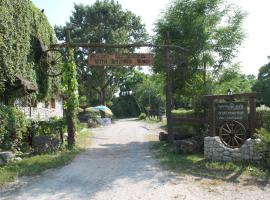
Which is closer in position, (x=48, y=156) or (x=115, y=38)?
(x=48, y=156)

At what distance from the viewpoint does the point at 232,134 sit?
494 inches

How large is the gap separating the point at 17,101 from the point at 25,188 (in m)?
8.57

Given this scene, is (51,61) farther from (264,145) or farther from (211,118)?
(264,145)

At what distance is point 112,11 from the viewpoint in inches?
1853

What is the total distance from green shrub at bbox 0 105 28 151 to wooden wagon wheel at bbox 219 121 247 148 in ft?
23.9

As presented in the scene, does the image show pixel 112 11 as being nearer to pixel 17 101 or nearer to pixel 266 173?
pixel 17 101

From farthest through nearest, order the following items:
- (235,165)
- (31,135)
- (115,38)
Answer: (115,38) → (31,135) → (235,165)

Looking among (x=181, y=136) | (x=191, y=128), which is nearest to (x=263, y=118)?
(x=191, y=128)

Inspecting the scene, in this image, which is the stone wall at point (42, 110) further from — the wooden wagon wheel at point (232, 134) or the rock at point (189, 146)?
the wooden wagon wheel at point (232, 134)

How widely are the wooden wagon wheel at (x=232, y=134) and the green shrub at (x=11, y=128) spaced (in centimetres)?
728

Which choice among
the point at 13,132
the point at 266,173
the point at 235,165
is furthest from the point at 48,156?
the point at 266,173

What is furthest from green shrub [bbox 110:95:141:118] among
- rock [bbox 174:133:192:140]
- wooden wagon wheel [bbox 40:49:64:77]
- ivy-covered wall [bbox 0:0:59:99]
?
rock [bbox 174:133:192:140]

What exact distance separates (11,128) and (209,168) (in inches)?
275

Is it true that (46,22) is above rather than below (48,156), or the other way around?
above
